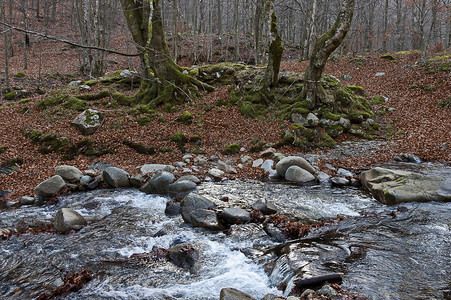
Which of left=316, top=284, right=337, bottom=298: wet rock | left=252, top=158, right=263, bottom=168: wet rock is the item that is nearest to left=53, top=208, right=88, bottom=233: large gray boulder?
left=316, top=284, right=337, bottom=298: wet rock

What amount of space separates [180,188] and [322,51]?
8308mm

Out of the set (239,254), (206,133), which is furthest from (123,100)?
(239,254)

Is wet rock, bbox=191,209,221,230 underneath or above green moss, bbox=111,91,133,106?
underneath

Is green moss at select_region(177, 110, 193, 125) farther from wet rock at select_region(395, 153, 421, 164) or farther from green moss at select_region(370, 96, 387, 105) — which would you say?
green moss at select_region(370, 96, 387, 105)

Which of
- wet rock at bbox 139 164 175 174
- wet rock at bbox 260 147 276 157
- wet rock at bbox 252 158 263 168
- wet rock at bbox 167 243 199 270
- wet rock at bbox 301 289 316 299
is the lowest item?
wet rock at bbox 167 243 199 270

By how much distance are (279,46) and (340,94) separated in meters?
3.58

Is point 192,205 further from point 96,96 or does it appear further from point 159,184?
point 96,96

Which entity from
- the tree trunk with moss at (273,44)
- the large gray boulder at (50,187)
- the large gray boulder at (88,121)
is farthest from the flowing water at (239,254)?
the tree trunk with moss at (273,44)

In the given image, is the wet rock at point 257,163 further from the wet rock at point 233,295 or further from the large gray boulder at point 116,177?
the wet rock at point 233,295

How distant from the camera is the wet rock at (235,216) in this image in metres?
5.99

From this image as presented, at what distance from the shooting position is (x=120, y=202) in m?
7.40

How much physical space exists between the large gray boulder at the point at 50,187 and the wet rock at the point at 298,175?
684cm

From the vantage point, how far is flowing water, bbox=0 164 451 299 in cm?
387

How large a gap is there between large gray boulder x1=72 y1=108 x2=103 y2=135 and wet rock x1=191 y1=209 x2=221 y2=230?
23.3 ft
